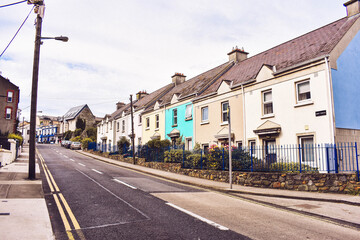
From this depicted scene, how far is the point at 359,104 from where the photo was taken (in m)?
15.8

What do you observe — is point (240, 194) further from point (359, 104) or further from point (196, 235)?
point (359, 104)

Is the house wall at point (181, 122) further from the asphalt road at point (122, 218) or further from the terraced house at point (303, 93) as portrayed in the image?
the asphalt road at point (122, 218)

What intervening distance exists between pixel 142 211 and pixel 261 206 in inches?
165

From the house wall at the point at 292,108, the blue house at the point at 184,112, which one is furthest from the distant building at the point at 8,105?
the house wall at the point at 292,108

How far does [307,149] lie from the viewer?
14.7m

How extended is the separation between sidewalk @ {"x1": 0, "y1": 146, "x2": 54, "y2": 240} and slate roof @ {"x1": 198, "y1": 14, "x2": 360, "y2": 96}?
14.6 m

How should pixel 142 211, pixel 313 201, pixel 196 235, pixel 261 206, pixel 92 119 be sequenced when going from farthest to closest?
pixel 92 119, pixel 313 201, pixel 261 206, pixel 142 211, pixel 196 235

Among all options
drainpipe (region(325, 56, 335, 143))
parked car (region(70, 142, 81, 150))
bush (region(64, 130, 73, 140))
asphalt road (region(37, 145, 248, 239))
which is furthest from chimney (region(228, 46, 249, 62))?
bush (region(64, 130, 73, 140))

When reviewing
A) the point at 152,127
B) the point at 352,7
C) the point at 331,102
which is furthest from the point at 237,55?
the point at 331,102

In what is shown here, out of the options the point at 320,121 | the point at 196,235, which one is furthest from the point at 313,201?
the point at 196,235

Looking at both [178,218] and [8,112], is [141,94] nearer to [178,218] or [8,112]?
[8,112]

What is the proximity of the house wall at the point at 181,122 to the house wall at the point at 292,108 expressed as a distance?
739 cm

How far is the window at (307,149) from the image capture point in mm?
14336

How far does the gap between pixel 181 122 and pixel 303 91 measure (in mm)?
13116
